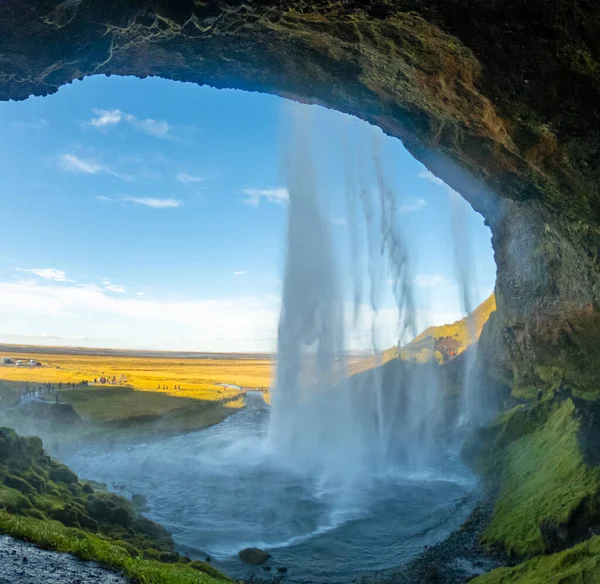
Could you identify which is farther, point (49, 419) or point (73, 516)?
point (49, 419)

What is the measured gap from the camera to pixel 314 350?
56.9m

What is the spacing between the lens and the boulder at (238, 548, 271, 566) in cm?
2319

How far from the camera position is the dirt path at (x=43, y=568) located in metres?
12.6

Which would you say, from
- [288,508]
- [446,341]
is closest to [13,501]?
[288,508]

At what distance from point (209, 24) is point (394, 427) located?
51081mm

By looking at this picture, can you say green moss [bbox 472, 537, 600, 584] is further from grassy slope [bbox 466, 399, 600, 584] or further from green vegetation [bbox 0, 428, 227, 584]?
green vegetation [bbox 0, 428, 227, 584]

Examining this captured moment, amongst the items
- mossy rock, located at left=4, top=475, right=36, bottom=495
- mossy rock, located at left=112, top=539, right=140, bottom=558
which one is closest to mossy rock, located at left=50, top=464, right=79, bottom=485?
mossy rock, located at left=4, top=475, right=36, bottom=495

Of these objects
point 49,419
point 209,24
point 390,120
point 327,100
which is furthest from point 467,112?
point 49,419

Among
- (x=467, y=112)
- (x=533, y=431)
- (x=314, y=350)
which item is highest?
(x=467, y=112)

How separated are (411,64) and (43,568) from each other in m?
20.5

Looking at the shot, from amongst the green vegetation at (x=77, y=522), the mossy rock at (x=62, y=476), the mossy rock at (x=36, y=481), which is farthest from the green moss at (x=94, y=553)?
the mossy rock at (x=62, y=476)

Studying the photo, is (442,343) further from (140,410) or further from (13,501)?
(13,501)

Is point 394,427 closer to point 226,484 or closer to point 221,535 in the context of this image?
point 226,484

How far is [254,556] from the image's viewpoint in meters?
23.4
